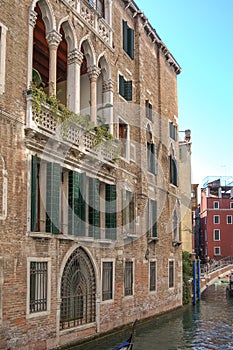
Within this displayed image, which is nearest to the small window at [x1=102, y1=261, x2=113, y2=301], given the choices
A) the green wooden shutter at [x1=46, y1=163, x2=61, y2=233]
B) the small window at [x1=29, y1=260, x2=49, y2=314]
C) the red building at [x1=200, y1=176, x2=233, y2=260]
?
the small window at [x1=29, y1=260, x2=49, y2=314]

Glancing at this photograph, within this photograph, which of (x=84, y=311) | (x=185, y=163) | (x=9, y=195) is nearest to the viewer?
(x=9, y=195)

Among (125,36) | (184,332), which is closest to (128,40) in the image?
(125,36)

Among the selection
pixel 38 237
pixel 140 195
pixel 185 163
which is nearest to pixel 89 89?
pixel 140 195

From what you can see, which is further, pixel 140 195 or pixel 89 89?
pixel 140 195

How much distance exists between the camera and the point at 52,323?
994 centimetres

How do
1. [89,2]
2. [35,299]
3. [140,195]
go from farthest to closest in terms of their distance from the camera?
[140,195] → [89,2] → [35,299]

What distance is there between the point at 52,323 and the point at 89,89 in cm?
641

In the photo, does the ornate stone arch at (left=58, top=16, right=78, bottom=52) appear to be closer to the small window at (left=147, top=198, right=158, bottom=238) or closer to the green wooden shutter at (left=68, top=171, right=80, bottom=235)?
the green wooden shutter at (left=68, top=171, right=80, bottom=235)

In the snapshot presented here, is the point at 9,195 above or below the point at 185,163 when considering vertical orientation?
below

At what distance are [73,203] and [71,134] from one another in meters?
1.61

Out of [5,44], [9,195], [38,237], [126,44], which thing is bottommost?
[38,237]

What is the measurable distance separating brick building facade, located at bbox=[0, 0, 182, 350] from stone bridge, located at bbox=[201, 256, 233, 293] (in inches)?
302

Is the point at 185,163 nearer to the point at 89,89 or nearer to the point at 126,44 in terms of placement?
the point at 126,44

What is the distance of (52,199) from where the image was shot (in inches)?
392
